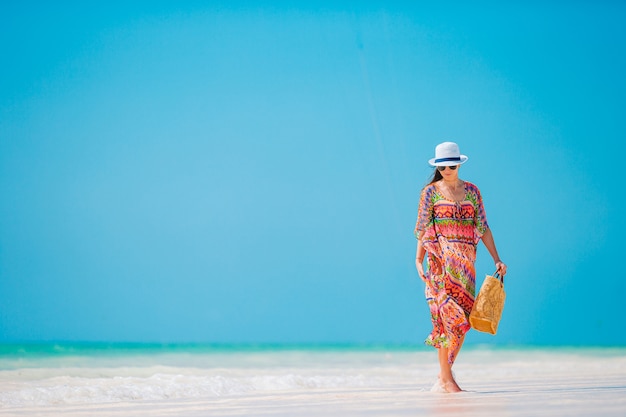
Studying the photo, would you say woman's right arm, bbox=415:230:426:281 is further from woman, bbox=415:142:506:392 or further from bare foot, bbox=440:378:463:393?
bare foot, bbox=440:378:463:393

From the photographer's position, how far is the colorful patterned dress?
4.64 metres

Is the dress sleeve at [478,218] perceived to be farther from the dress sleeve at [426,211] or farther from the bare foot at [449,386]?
the bare foot at [449,386]

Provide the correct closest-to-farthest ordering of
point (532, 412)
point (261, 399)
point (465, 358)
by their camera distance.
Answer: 1. point (532, 412)
2. point (261, 399)
3. point (465, 358)

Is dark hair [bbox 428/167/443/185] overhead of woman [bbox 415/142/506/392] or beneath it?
overhead

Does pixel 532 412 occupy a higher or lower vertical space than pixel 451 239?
lower

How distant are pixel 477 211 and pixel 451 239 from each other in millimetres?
212

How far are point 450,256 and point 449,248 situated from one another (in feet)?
0.14

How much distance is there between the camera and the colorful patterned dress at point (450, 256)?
464cm

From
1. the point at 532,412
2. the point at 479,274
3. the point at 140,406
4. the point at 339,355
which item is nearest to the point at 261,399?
the point at 140,406

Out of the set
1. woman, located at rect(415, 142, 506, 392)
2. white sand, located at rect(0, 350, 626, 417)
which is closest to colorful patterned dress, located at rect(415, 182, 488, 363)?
woman, located at rect(415, 142, 506, 392)

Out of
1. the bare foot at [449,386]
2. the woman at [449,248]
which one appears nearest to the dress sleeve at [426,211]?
the woman at [449,248]

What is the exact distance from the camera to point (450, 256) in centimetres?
465

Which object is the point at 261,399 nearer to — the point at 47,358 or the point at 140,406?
the point at 140,406

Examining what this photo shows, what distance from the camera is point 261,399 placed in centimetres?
458
